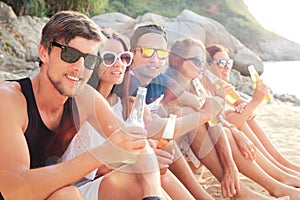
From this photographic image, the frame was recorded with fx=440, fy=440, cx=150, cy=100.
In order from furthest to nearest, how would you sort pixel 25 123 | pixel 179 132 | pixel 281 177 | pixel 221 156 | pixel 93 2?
pixel 93 2 < pixel 281 177 < pixel 221 156 < pixel 179 132 < pixel 25 123

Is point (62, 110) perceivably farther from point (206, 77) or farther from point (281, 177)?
point (281, 177)

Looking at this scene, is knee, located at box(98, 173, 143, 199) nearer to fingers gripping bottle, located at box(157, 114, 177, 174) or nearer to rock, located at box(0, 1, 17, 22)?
fingers gripping bottle, located at box(157, 114, 177, 174)

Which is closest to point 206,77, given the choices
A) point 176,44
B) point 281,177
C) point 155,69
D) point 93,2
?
point 176,44

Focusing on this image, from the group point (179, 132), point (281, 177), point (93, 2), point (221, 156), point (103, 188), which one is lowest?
point (93, 2)

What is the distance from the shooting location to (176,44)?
11.8 ft

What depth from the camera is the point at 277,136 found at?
19.0 ft

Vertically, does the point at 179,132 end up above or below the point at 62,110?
below

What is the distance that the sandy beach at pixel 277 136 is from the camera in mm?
3559

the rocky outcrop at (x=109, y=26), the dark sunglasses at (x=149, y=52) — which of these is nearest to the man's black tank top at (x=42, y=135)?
the dark sunglasses at (x=149, y=52)

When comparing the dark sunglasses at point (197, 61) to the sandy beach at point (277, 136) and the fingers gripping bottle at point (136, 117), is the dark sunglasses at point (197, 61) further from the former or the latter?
the fingers gripping bottle at point (136, 117)

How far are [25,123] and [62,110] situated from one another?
28 cm

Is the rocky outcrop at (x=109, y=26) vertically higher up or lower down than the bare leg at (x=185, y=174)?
lower down

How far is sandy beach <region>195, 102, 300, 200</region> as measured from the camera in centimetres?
356

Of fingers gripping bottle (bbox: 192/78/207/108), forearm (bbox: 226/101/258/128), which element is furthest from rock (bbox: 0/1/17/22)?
fingers gripping bottle (bbox: 192/78/207/108)
